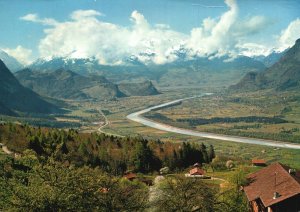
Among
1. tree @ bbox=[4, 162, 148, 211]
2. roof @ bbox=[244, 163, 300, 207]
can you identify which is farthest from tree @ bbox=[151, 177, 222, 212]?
roof @ bbox=[244, 163, 300, 207]

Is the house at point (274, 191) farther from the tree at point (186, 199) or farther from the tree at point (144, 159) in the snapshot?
the tree at point (144, 159)

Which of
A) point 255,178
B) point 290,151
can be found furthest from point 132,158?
point 290,151

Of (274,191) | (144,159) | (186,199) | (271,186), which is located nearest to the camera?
(186,199)

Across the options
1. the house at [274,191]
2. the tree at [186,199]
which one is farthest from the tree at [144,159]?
the tree at [186,199]

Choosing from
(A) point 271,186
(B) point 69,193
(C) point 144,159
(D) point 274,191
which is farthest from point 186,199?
(C) point 144,159

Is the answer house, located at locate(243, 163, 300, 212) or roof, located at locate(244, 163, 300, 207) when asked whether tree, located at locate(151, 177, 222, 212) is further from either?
roof, located at locate(244, 163, 300, 207)

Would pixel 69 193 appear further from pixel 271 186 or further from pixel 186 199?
pixel 271 186

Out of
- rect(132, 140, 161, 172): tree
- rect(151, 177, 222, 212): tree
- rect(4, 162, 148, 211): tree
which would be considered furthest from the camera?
rect(132, 140, 161, 172): tree

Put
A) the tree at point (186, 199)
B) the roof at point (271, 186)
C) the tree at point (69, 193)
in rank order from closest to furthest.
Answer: the tree at point (69, 193) < the tree at point (186, 199) < the roof at point (271, 186)
